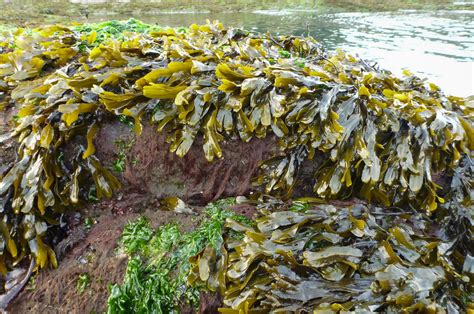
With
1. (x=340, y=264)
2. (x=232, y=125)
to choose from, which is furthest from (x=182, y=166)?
(x=340, y=264)

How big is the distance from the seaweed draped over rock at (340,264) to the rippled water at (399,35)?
113 inches

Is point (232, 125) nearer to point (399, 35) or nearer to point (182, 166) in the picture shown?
point (182, 166)

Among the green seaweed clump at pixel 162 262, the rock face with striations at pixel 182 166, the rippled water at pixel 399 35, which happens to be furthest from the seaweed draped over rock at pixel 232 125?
the rippled water at pixel 399 35

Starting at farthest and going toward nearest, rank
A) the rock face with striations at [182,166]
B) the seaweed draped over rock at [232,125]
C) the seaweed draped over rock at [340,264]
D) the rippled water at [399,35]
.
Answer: the rippled water at [399,35] < the rock face with striations at [182,166] < the seaweed draped over rock at [232,125] < the seaweed draped over rock at [340,264]

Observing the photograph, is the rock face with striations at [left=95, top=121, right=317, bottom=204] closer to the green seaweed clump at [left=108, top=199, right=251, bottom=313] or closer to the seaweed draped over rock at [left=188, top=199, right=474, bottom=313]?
the green seaweed clump at [left=108, top=199, right=251, bottom=313]

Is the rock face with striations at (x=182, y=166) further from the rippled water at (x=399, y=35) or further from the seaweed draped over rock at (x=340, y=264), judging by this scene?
the rippled water at (x=399, y=35)

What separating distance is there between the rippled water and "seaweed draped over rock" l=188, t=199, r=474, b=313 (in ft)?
9.39

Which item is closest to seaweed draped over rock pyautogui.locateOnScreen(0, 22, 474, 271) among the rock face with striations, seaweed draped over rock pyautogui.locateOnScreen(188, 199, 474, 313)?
the rock face with striations

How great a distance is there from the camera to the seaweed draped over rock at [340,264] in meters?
1.68

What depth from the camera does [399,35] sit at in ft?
33.8

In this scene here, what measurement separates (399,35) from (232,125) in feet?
31.6

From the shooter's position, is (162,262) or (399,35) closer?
(162,262)

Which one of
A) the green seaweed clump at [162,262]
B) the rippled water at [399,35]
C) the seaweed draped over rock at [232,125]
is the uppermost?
the seaweed draped over rock at [232,125]

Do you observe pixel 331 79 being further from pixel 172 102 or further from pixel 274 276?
pixel 274 276
